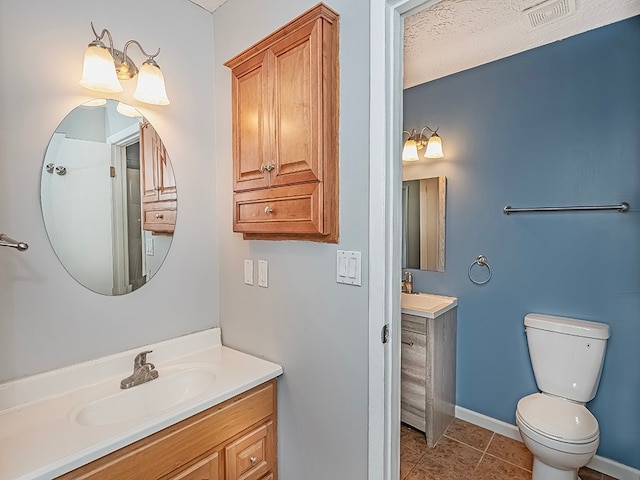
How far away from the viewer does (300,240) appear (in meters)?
1.37

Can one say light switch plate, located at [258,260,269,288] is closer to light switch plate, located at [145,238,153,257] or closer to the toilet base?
light switch plate, located at [145,238,153,257]

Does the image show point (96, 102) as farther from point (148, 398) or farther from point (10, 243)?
point (148, 398)

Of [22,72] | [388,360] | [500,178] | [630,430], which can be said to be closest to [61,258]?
[22,72]

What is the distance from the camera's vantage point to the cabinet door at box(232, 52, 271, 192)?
53.2 inches

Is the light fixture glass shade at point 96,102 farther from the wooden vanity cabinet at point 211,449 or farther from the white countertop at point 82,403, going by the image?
the wooden vanity cabinet at point 211,449

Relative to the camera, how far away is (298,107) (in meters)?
1.22

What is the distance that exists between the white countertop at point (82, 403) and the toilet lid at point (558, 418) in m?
1.30

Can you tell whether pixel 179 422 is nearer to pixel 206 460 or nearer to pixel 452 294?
pixel 206 460

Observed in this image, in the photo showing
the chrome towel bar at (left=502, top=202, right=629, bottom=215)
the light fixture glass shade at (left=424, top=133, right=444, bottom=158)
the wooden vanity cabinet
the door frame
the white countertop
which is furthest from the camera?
the light fixture glass shade at (left=424, top=133, right=444, bottom=158)

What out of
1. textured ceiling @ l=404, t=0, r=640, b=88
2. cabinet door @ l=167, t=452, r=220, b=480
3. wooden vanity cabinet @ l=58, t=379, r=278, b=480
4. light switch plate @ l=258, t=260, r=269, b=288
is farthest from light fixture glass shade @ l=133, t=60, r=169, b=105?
cabinet door @ l=167, t=452, r=220, b=480

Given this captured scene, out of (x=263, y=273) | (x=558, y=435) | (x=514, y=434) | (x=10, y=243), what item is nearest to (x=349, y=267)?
(x=263, y=273)

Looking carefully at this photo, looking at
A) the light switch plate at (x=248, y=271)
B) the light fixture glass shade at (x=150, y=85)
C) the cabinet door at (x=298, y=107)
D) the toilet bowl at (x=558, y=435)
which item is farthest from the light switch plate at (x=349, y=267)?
the toilet bowl at (x=558, y=435)

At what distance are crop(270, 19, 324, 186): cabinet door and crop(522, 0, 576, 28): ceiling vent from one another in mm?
1304

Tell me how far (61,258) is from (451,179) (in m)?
2.31
